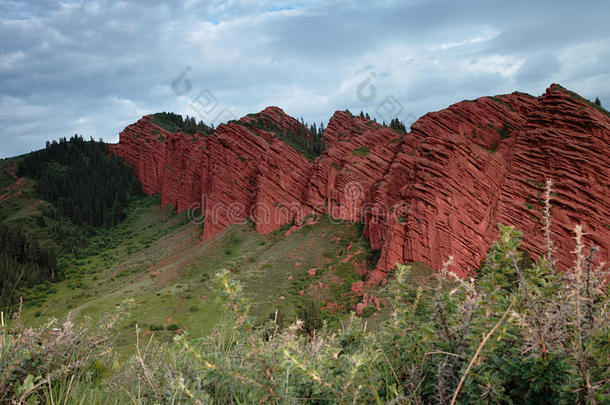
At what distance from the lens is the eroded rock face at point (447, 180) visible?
2067cm

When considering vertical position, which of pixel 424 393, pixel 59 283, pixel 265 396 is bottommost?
pixel 59 283

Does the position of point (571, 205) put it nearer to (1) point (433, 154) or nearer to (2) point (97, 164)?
(1) point (433, 154)

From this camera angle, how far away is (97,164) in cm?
8938

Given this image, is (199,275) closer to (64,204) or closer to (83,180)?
(64,204)

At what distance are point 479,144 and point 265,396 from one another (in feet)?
101

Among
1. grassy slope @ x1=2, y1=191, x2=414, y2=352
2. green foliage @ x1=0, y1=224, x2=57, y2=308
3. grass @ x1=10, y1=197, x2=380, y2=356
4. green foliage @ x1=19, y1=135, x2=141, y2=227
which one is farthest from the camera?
green foliage @ x1=19, y1=135, x2=141, y2=227

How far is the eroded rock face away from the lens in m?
20.7

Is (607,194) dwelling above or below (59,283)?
above

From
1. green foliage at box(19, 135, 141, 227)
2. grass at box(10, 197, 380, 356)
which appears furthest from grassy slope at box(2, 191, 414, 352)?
green foliage at box(19, 135, 141, 227)

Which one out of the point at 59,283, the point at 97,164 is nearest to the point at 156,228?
the point at 59,283

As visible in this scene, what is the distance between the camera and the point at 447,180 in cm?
2331

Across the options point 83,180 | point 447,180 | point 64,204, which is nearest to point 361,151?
point 447,180

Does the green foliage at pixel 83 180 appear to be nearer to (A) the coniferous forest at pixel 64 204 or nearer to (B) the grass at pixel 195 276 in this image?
(A) the coniferous forest at pixel 64 204

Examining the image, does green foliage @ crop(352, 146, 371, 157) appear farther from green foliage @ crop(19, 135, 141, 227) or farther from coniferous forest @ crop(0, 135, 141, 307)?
green foliage @ crop(19, 135, 141, 227)
